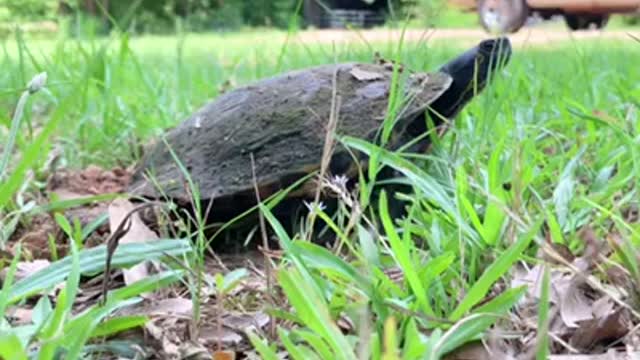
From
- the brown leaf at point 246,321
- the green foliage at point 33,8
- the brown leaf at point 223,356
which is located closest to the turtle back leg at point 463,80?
the brown leaf at point 246,321

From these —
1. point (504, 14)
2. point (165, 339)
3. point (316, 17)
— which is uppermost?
point (504, 14)

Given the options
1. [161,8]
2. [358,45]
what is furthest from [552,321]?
[161,8]

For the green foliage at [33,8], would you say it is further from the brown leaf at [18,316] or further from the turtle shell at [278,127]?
the brown leaf at [18,316]

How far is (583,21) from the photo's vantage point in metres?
1.62

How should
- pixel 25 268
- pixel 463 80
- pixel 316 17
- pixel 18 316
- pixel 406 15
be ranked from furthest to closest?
pixel 316 17, pixel 463 80, pixel 406 15, pixel 25 268, pixel 18 316

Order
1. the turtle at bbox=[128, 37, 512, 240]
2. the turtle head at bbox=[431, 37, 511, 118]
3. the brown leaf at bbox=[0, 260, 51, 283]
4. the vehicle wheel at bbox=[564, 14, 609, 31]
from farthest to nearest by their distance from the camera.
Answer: the vehicle wheel at bbox=[564, 14, 609, 31]
the turtle head at bbox=[431, 37, 511, 118]
the turtle at bbox=[128, 37, 512, 240]
the brown leaf at bbox=[0, 260, 51, 283]

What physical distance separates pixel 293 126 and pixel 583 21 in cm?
79

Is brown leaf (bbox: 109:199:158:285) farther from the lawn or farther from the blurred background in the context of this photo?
the blurred background

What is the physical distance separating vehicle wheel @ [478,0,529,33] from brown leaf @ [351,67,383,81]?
27 cm

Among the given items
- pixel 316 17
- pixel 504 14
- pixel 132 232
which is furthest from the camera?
pixel 316 17

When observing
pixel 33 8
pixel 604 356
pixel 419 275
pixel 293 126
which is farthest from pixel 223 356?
pixel 33 8

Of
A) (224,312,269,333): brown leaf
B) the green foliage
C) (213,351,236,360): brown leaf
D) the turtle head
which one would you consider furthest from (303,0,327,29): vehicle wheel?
(213,351,236,360): brown leaf

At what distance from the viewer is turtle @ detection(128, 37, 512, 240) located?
3.51ft

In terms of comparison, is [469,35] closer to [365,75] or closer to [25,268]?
[365,75]
